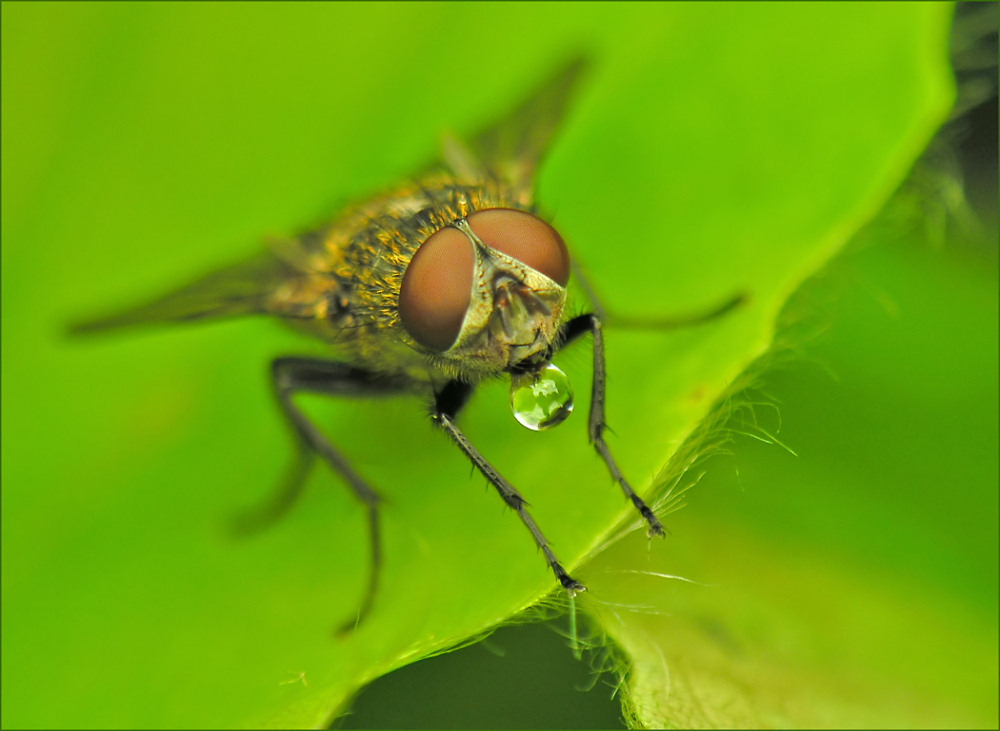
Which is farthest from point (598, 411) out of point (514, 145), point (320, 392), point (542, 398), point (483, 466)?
point (514, 145)

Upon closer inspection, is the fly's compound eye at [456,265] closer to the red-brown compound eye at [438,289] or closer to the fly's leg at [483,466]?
the red-brown compound eye at [438,289]

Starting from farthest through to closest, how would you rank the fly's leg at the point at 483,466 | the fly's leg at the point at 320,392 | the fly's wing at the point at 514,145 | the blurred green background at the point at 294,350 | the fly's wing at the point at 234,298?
1. the fly's wing at the point at 514,145
2. the fly's wing at the point at 234,298
3. the fly's leg at the point at 320,392
4. the blurred green background at the point at 294,350
5. the fly's leg at the point at 483,466

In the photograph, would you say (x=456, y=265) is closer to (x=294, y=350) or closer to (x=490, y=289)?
(x=490, y=289)

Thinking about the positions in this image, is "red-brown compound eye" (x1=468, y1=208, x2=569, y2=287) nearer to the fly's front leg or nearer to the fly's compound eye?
Result: the fly's compound eye

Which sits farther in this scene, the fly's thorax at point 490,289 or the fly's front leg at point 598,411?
the fly's thorax at point 490,289

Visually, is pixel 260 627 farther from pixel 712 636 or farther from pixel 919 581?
pixel 919 581

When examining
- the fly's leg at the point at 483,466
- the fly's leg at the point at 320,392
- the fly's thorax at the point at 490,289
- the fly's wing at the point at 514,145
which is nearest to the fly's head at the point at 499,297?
the fly's thorax at the point at 490,289

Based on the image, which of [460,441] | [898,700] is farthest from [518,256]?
[898,700]
